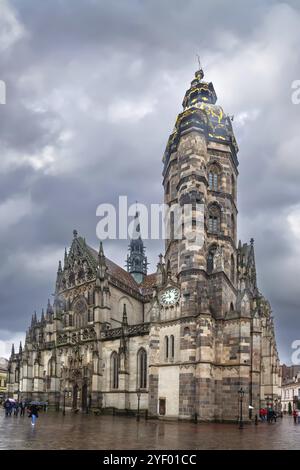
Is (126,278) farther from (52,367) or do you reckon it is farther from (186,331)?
(186,331)

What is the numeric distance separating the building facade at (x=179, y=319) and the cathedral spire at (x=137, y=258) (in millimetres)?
19792

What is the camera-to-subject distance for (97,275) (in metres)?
56.0

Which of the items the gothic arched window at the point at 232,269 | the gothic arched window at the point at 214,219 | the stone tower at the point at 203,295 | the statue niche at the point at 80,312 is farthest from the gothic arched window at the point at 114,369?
the gothic arched window at the point at 214,219

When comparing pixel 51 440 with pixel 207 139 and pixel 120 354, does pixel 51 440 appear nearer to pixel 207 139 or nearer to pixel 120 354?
pixel 120 354

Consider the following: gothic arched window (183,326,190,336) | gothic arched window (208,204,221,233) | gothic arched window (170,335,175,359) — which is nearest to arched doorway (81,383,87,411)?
gothic arched window (170,335,175,359)

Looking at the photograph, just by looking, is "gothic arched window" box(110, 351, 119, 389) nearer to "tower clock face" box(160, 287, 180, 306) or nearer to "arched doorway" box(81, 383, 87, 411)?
"arched doorway" box(81, 383, 87, 411)

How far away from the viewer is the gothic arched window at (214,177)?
50.4 meters

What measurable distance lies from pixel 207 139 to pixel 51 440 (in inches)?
1462

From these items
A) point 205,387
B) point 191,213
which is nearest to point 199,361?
point 205,387

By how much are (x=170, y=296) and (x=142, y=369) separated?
9454 millimetres

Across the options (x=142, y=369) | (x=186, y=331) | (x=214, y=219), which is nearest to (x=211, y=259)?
(x=214, y=219)

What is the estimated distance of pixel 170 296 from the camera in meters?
44.0

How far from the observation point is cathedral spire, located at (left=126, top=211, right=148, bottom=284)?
290 feet

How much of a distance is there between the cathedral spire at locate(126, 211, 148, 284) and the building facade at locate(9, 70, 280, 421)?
19792mm
